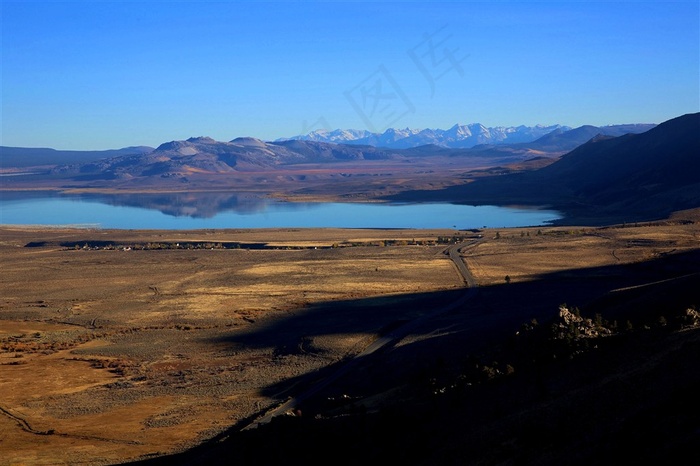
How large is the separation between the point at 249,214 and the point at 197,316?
5872 cm

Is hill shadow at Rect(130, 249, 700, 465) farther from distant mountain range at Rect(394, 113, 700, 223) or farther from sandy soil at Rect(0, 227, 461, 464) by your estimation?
distant mountain range at Rect(394, 113, 700, 223)

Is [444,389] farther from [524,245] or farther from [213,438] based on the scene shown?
[524,245]

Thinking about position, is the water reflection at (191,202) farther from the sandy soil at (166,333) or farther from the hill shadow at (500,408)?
the hill shadow at (500,408)

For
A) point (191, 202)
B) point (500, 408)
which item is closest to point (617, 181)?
point (191, 202)

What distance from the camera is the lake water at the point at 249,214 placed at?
248ft

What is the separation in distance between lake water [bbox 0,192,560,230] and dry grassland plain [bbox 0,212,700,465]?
14.6m

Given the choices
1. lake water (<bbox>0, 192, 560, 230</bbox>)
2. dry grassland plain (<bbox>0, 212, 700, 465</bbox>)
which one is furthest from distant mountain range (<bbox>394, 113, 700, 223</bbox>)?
dry grassland plain (<bbox>0, 212, 700, 465</bbox>)

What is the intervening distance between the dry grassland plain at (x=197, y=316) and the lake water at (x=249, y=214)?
575 inches

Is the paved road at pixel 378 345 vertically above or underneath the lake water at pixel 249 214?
underneath

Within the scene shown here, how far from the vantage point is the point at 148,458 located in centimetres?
1599

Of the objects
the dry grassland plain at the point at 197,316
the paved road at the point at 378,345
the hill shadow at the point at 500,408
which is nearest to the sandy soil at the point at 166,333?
the dry grassland plain at the point at 197,316

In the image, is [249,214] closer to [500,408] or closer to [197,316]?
[197,316]

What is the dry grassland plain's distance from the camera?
756 inches

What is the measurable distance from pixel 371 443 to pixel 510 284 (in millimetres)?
23199
